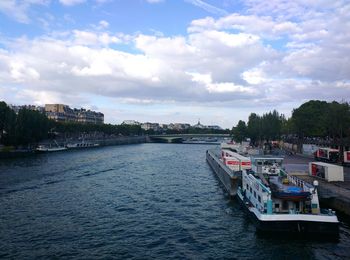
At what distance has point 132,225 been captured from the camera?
104 ft

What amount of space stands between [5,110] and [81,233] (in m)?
94.0

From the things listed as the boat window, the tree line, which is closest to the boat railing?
the boat window

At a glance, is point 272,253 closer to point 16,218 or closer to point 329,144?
point 16,218

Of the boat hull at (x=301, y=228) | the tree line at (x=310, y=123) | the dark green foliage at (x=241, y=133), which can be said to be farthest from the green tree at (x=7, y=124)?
the boat hull at (x=301, y=228)

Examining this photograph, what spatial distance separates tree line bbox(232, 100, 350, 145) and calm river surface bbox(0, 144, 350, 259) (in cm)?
3598

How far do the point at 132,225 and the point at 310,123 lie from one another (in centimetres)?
8284

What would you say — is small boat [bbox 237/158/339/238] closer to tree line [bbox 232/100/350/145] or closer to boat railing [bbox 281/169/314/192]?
boat railing [bbox 281/169/314/192]

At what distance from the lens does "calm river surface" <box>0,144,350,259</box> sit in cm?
2512

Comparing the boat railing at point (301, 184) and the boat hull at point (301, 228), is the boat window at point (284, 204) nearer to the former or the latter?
the boat railing at point (301, 184)

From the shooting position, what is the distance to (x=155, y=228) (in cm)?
3077

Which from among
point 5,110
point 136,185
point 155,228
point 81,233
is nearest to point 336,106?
point 136,185

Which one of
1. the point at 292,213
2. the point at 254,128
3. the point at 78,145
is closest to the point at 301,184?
the point at 292,213

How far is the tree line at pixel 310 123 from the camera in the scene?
75.0 m

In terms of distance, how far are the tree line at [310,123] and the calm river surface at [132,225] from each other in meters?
36.0
